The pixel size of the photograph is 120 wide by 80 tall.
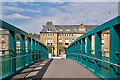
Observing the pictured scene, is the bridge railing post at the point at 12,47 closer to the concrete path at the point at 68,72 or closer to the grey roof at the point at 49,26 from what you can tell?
the concrete path at the point at 68,72

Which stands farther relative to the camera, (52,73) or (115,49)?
(52,73)

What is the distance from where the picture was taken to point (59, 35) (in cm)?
5903

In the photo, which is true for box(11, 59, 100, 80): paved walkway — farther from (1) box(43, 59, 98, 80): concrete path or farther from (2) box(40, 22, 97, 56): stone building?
(2) box(40, 22, 97, 56): stone building

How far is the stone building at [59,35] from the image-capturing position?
56812 millimetres

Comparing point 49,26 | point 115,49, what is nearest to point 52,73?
point 115,49

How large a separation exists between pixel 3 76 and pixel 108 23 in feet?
12.4

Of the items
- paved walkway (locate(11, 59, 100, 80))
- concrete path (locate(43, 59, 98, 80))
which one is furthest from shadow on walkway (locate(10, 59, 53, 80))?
concrete path (locate(43, 59, 98, 80))

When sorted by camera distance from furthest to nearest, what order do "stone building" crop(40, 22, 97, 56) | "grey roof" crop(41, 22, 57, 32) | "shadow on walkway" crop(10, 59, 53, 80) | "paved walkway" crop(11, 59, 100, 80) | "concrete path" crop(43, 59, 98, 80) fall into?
"grey roof" crop(41, 22, 57, 32), "stone building" crop(40, 22, 97, 56), "concrete path" crop(43, 59, 98, 80), "paved walkway" crop(11, 59, 100, 80), "shadow on walkway" crop(10, 59, 53, 80)

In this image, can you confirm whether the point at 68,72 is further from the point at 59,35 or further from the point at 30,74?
the point at 59,35

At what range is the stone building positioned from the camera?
56812mm

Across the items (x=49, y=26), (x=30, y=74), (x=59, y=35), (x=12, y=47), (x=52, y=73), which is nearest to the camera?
(x=12, y=47)

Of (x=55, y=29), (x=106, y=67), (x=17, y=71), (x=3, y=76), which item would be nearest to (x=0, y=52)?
(x=3, y=76)

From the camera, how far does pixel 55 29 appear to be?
188 ft

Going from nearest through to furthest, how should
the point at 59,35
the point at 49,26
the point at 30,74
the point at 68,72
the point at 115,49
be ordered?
the point at 115,49 < the point at 30,74 < the point at 68,72 < the point at 49,26 < the point at 59,35
